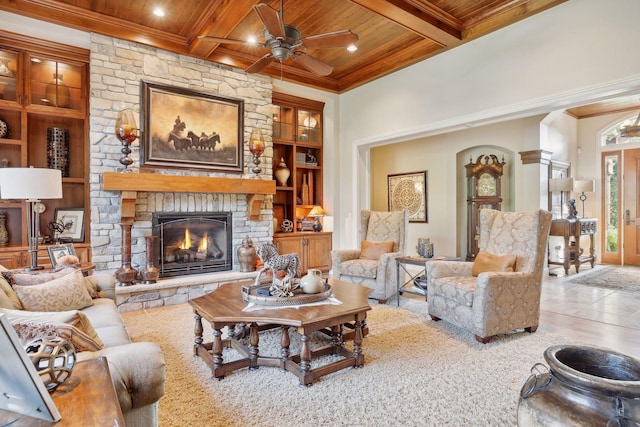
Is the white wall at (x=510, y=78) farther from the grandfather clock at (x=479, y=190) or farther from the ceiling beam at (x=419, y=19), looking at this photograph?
the grandfather clock at (x=479, y=190)

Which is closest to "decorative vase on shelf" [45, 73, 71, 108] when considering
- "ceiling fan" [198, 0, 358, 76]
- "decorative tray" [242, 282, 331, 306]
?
"ceiling fan" [198, 0, 358, 76]

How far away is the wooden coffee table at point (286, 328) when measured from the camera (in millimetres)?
2305

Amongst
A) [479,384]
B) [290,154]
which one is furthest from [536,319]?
[290,154]

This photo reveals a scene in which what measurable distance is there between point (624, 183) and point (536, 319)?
591 centimetres

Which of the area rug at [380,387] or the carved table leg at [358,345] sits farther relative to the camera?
the carved table leg at [358,345]

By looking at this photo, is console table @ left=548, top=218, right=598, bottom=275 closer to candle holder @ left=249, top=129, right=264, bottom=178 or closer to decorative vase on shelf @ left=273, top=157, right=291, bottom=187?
decorative vase on shelf @ left=273, top=157, right=291, bottom=187

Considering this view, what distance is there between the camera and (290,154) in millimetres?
6219

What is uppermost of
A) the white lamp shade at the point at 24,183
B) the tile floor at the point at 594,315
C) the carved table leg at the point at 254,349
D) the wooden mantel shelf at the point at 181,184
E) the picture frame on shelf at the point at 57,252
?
the wooden mantel shelf at the point at 181,184

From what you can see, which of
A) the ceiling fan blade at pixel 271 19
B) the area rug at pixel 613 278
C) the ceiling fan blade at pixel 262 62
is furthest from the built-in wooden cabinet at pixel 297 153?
the area rug at pixel 613 278

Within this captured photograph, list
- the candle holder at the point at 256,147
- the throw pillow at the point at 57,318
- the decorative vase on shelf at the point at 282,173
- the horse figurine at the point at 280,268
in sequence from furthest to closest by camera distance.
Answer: the decorative vase on shelf at the point at 282,173 → the candle holder at the point at 256,147 → the horse figurine at the point at 280,268 → the throw pillow at the point at 57,318

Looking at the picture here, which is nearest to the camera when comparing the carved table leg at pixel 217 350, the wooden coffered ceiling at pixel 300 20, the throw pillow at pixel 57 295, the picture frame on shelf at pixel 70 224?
the throw pillow at pixel 57 295

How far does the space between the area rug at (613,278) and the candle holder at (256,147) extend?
520cm

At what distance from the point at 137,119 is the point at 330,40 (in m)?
2.74

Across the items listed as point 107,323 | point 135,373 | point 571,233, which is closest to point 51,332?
point 135,373
